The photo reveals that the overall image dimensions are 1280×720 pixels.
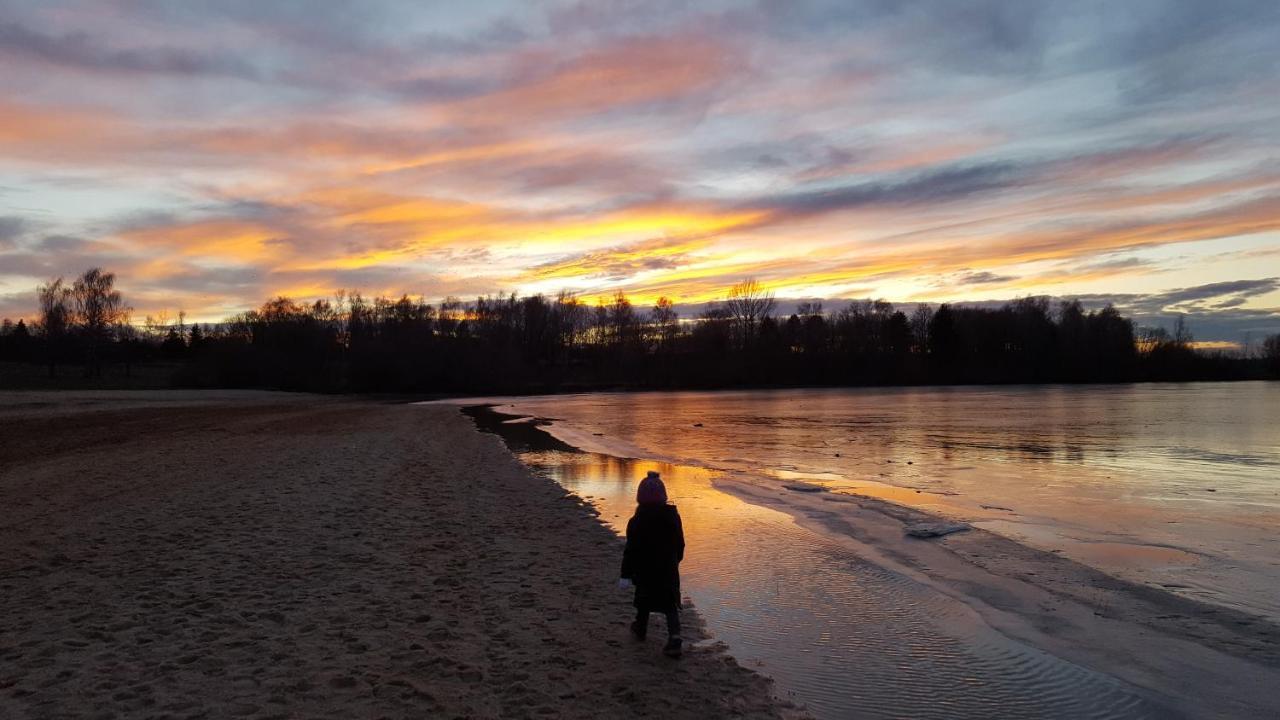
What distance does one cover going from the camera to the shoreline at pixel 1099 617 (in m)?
6.96

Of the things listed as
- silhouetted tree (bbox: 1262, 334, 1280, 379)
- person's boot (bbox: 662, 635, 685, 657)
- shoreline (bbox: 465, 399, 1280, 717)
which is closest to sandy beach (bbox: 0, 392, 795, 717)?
person's boot (bbox: 662, 635, 685, 657)

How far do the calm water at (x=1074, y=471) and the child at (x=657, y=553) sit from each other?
7.42 meters

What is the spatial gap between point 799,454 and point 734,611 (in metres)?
19.2

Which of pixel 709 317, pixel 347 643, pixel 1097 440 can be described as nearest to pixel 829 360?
pixel 709 317

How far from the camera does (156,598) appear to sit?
25.2 feet

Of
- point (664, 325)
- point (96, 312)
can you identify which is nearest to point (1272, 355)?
point (664, 325)

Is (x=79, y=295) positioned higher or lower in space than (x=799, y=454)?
higher

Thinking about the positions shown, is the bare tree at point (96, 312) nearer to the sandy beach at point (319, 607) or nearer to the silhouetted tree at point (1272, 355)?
the sandy beach at point (319, 607)

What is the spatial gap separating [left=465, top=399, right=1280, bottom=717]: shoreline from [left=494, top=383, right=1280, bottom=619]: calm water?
2.60 feet

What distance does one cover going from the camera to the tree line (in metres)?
104

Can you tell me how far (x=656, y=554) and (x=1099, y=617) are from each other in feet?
18.6

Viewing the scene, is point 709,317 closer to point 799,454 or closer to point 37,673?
point 799,454

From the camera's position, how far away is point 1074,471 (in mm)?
21641

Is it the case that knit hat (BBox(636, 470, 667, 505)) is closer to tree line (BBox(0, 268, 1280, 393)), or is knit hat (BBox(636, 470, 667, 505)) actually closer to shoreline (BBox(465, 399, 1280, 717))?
shoreline (BBox(465, 399, 1280, 717))
